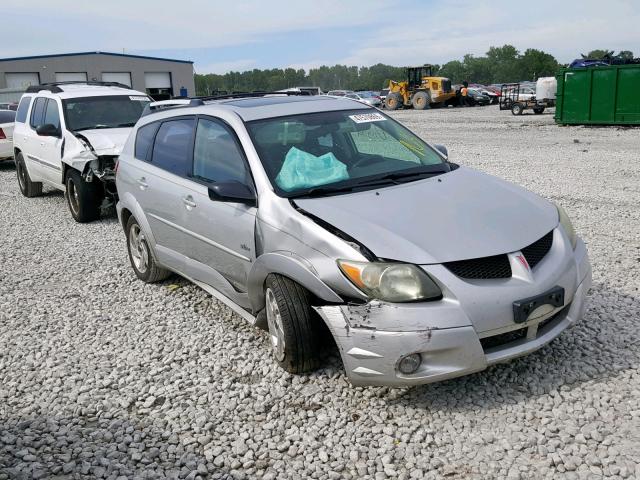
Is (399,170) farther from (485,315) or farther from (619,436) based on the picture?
(619,436)

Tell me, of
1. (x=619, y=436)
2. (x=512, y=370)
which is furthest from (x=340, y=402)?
(x=619, y=436)

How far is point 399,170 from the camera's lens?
4.52 m

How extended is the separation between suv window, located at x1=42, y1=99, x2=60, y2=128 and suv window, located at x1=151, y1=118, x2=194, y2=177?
5.07 meters

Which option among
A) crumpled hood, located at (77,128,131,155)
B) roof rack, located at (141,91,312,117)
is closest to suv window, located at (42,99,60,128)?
crumpled hood, located at (77,128,131,155)

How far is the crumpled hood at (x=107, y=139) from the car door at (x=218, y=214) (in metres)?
4.31

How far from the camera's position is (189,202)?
488cm

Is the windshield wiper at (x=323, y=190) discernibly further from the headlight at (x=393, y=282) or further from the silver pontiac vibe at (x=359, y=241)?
the headlight at (x=393, y=282)

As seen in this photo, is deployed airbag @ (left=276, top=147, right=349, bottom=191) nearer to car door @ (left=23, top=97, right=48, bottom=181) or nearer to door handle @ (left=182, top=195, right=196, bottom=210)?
door handle @ (left=182, top=195, right=196, bottom=210)

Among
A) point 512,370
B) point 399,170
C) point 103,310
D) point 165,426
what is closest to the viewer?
point 165,426

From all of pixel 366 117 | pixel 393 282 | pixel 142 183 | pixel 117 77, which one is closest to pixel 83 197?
pixel 142 183

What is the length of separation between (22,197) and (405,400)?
10837 millimetres

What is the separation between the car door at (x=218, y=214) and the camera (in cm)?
429

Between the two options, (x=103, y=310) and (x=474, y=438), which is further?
(x=103, y=310)

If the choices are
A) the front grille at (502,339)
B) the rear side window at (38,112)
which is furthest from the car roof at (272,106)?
the rear side window at (38,112)
